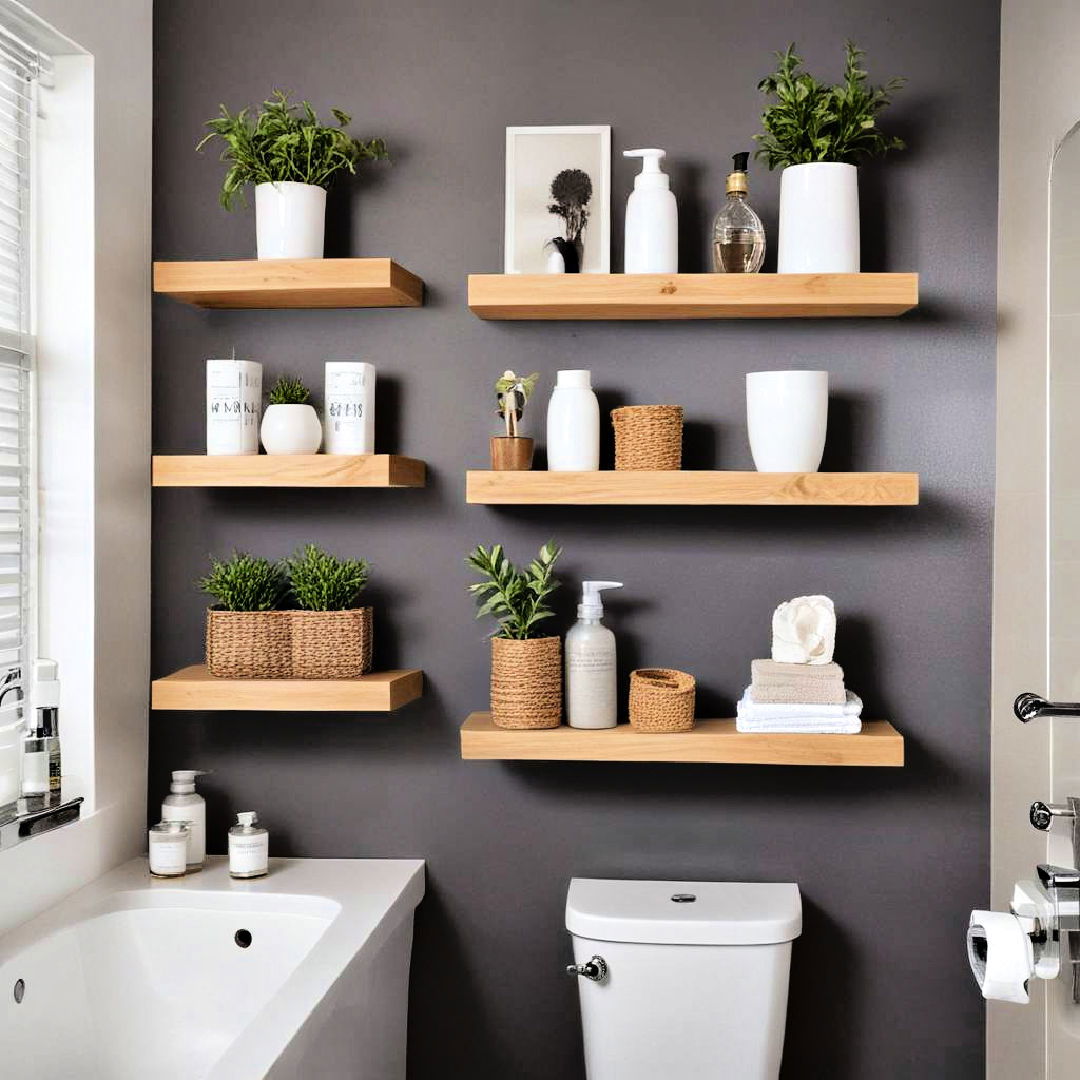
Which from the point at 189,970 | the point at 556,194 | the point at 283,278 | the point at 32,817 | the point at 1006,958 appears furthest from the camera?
the point at 556,194

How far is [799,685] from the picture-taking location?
1856 mm

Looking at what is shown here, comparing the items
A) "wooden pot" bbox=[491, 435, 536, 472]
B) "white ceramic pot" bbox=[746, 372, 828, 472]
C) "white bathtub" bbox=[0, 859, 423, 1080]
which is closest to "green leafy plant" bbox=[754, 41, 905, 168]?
"white ceramic pot" bbox=[746, 372, 828, 472]

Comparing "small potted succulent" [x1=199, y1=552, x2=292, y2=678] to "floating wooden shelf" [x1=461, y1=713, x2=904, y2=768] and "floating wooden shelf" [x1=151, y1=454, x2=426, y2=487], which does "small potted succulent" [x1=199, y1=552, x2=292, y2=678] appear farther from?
"floating wooden shelf" [x1=461, y1=713, x2=904, y2=768]

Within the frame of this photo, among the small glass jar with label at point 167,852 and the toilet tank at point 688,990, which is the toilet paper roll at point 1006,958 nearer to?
the toilet tank at point 688,990

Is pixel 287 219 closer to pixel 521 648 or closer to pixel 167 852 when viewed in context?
pixel 521 648

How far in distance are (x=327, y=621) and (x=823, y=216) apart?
1008 millimetres

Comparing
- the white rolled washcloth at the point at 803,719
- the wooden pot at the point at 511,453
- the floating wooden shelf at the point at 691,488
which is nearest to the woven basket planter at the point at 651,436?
the floating wooden shelf at the point at 691,488

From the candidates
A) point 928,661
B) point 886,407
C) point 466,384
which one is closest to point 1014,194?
point 886,407

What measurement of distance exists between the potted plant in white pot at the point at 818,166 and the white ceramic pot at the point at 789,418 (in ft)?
0.58

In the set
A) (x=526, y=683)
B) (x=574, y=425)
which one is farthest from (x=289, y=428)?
(x=526, y=683)

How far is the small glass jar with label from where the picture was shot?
1910mm

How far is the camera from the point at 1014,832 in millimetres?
1840

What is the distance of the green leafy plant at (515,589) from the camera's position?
1937 millimetres

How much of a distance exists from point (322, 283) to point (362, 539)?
0.45 meters
